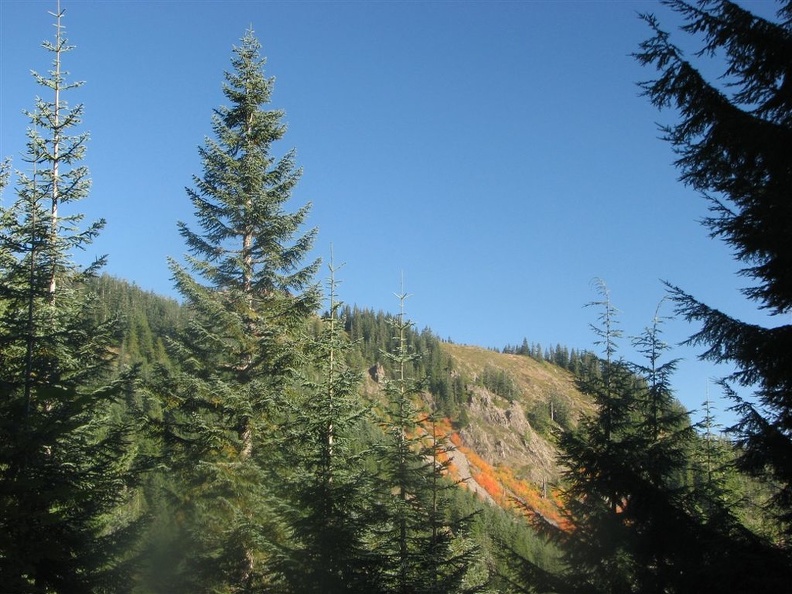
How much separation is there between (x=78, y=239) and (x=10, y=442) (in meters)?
8.36

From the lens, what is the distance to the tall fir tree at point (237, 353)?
48.4 feet

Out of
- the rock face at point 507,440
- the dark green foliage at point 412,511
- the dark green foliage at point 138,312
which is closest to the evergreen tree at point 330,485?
the dark green foliage at point 412,511

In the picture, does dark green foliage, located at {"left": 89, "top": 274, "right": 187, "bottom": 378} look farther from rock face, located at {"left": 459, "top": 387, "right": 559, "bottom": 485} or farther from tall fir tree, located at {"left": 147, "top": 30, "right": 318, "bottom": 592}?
rock face, located at {"left": 459, "top": 387, "right": 559, "bottom": 485}

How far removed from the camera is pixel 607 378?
14047 mm

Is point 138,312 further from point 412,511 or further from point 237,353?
point 412,511

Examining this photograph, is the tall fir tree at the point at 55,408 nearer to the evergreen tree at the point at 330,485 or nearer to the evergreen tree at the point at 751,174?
the evergreen tree at the point at 330,485

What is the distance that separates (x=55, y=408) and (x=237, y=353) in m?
5.87

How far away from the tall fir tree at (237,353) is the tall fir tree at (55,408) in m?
2.07

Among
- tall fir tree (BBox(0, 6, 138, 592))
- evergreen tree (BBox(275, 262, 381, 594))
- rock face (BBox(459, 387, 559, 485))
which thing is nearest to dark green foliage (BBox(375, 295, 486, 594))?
evergreen tree (BBox(275, 262, 381, 594))

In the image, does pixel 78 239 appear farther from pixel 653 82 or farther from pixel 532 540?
pixel 532 540

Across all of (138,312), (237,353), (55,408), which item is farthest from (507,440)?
(55,408)

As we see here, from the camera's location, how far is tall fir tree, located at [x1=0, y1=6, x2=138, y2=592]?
6.51m

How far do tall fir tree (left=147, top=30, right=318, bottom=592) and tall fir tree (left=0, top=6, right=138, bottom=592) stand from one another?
6.80ft

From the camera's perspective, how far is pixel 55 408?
1062 centimetres
